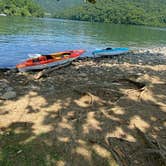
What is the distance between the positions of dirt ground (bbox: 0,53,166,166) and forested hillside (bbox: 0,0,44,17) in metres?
123

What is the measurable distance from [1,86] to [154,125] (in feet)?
21.7

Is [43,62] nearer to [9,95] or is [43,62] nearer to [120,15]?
[9,95]

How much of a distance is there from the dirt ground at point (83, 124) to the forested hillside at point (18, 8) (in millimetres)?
123287

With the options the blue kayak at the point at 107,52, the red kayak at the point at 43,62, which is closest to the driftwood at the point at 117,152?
the red kayak at the point at 43,62

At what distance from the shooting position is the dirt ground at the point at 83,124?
5.56 metres

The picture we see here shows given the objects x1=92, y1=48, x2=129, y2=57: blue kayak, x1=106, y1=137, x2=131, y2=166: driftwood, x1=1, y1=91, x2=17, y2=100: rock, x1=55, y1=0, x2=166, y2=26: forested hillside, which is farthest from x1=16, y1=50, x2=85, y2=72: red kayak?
x1=55, y1=0, x2=166, y2=26: forested hillside

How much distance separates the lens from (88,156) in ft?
18.4

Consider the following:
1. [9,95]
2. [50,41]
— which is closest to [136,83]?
[9,95]

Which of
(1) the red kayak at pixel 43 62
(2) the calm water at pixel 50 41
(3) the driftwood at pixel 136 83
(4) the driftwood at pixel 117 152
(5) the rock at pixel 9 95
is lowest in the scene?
(2) the calm water at pixel 50 41

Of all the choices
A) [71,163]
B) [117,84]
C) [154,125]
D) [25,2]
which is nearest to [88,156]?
[71,163]

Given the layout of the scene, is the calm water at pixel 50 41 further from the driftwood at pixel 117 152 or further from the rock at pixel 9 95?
the driftwood at pixel 117 152

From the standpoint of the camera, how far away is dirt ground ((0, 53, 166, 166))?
5562 mm

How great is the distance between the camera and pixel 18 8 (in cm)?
12862

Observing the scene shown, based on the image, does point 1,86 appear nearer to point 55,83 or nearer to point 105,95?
point 55,83
